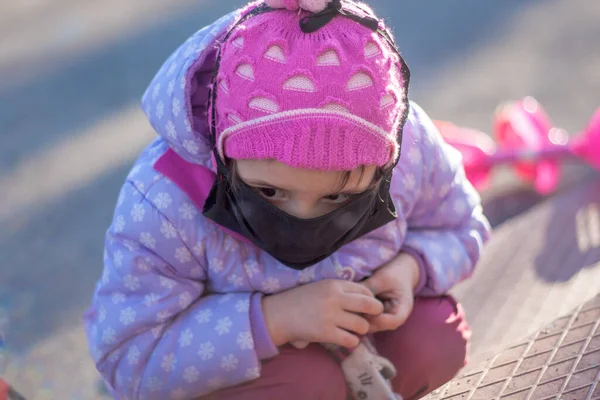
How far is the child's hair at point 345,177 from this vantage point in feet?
4.03

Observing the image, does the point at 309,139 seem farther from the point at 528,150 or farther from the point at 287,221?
the point at 528,150

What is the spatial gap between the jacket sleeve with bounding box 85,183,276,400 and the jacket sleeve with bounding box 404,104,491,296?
0.37 m

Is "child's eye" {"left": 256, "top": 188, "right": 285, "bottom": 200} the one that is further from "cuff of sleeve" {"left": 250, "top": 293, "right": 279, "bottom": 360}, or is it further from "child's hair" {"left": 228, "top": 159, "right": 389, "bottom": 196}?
"cuff of sleeve" {"left": 250, "top": 293, "right": 279, "bottom": 360}

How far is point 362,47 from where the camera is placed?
3.96ft

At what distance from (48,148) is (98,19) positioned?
3.61 feet

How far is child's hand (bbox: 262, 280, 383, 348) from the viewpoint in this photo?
4.58ft

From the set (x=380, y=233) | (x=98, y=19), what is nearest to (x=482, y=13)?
(x=98, y=19)

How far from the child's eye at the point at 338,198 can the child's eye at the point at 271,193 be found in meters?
0.07

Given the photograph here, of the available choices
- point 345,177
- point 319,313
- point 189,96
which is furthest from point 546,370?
point 189,96

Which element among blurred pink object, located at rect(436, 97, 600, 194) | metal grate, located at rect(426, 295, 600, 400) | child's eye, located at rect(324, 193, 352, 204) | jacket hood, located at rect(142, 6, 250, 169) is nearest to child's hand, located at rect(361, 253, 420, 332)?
metal grate, located at rect(426, 295, 600, 400)

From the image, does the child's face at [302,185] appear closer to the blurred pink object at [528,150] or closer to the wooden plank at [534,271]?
the wooden plank at [534,271]

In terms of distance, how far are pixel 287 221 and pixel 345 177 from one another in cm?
11

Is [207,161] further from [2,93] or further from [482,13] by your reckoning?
[482,13]

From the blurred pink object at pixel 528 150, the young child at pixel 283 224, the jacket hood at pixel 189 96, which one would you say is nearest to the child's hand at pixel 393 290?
the young child at pixel 283 224
